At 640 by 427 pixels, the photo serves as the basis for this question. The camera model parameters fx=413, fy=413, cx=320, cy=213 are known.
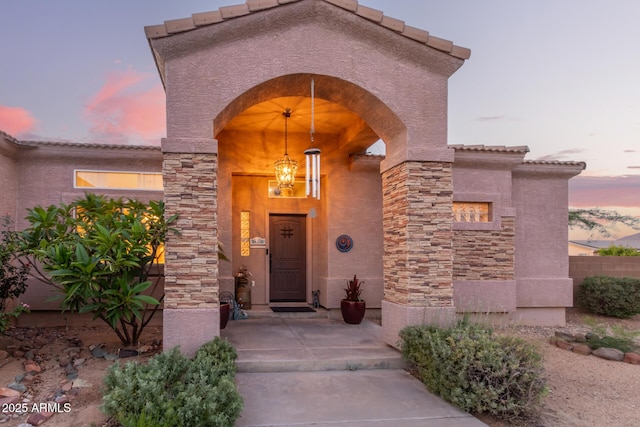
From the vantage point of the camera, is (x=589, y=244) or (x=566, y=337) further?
(x=589, y=244)

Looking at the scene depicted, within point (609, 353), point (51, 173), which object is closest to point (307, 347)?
point (609, 353)

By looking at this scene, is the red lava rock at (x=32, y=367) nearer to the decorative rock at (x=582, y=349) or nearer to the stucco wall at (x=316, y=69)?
the stucco wall at (x=316, y=69)

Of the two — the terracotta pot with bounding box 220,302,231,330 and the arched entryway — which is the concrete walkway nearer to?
the terracotta pot with bounding box 220,302,231,330

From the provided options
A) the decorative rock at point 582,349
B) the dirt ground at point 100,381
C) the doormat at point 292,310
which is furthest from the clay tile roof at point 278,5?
the doormat at point 292,310

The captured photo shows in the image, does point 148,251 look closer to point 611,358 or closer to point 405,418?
point 405,418

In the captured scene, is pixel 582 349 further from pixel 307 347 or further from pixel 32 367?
pixel 32 367

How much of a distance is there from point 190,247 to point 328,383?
2.52 metres

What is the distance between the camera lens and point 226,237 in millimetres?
9008

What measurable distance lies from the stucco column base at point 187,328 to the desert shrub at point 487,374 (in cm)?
289

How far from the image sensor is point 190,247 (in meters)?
5.53

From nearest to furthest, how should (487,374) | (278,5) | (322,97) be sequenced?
1. (487,374)
2. (278,5)
3. (322,97)

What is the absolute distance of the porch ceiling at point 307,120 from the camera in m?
7.73

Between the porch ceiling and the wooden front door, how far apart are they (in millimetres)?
2293

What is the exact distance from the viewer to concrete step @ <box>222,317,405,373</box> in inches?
223
